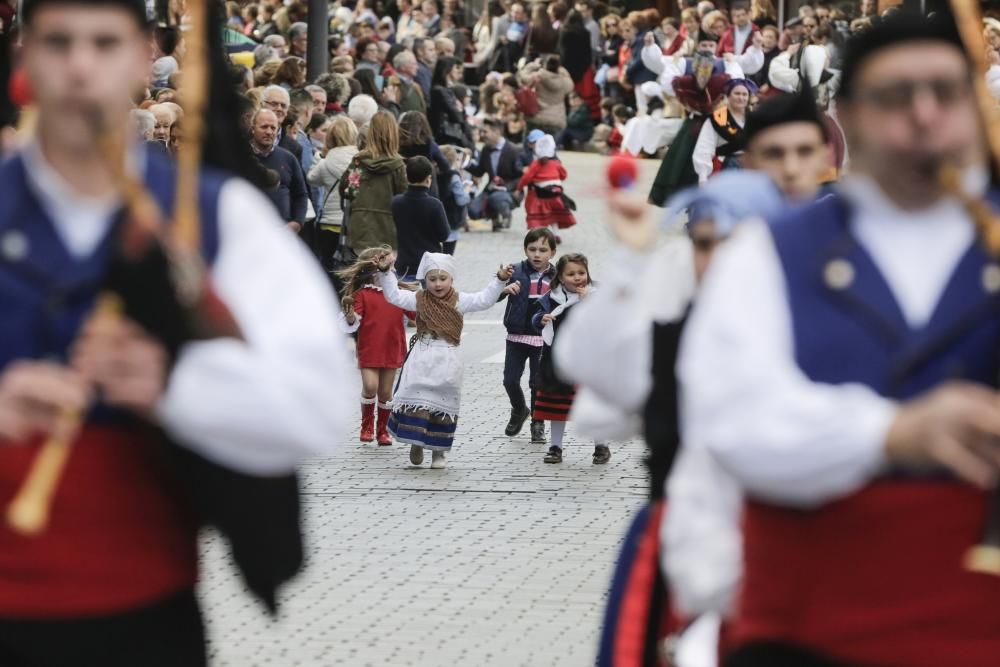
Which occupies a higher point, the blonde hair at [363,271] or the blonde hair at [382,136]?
the blonde hair at [382,136]

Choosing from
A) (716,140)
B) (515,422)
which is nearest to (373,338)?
(515,422)

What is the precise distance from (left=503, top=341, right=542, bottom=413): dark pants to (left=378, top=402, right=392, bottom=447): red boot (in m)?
0.69

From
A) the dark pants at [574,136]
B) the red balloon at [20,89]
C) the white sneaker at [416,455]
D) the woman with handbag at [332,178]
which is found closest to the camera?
the red balloon at [20,89]

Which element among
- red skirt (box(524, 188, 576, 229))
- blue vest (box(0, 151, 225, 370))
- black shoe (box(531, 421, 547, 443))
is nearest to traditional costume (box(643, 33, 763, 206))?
red skirt (box(524, 188, 576, 229))

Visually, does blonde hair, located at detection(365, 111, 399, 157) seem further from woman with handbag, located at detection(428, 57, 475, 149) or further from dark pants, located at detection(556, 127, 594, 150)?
dark pants, located at detection(556, 127, 594, 150)

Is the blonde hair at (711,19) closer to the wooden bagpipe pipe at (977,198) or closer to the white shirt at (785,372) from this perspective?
the wooden bagpipe pipe at (977,198)

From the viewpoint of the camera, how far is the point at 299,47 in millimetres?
24531

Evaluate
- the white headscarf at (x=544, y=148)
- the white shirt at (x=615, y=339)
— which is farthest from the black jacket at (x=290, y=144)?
the white shirt at (x=615, y=339)

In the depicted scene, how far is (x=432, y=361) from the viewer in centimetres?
1101

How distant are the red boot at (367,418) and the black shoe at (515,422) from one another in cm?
77

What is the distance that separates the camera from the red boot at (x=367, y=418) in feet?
38.5

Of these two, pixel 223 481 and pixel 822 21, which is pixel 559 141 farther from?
pixel 223 481

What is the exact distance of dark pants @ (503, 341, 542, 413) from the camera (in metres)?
11.9

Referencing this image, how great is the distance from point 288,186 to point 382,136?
924mm
